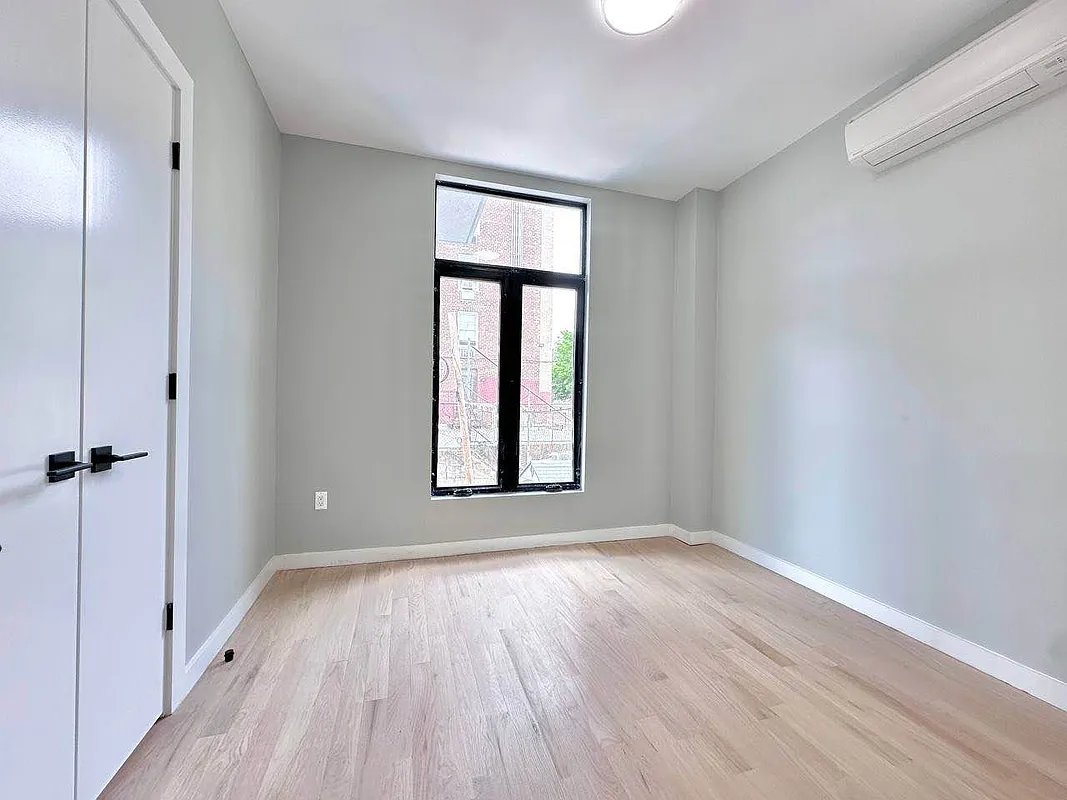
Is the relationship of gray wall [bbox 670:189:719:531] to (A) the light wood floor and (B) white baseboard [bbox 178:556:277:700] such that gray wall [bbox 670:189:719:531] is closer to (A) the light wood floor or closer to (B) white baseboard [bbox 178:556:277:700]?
(A) the light wood floor

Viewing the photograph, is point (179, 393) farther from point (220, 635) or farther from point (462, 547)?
point (462, 547)

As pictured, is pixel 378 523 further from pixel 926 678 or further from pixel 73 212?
pixel 926 678

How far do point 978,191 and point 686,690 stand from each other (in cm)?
242

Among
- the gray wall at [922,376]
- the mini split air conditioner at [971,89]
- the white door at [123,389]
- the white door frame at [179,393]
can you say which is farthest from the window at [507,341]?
the mini split air conditioner at [971,89]

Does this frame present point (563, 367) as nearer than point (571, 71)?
No

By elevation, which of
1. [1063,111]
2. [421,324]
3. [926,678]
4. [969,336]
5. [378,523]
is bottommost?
[926,678]

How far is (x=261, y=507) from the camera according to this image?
261 cm

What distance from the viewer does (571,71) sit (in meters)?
2.25

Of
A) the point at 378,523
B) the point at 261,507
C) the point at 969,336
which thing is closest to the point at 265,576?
the point at 261,507

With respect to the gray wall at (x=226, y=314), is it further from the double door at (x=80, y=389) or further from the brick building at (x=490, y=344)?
the brick building at (x=490, y=344)

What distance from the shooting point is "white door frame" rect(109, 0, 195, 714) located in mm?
1587

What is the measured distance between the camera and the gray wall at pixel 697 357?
3.55m

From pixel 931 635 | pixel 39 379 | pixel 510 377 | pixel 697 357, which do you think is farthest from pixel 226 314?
pixel 931 635

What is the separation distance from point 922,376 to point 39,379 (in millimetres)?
3169
